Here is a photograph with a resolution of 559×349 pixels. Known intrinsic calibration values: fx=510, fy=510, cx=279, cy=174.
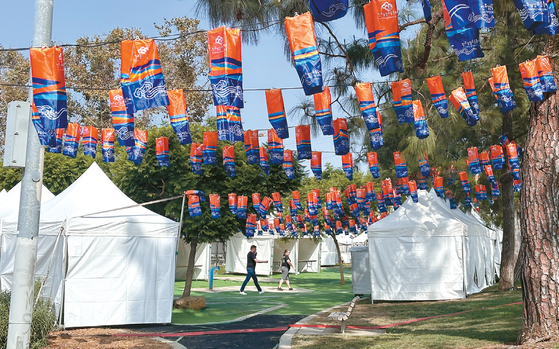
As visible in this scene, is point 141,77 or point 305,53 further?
point 141,77

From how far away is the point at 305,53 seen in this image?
659cm

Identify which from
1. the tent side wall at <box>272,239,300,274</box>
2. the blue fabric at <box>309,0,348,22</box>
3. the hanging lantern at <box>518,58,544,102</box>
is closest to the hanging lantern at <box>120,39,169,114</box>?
the blue fabric at <box>309,0,348,22</box>

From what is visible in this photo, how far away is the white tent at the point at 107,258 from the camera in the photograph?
10.0 meters

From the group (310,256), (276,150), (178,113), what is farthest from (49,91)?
(310,256)

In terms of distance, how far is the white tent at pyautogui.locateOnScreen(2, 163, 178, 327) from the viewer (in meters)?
10.0

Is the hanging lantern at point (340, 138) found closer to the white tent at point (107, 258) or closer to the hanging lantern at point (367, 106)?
the hanging lantern at point (367, 106)

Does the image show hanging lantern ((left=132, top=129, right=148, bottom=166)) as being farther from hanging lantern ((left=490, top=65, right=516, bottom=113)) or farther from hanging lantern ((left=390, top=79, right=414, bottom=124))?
hanging lantern ((left=490, top=65, right=516, bottom=113))

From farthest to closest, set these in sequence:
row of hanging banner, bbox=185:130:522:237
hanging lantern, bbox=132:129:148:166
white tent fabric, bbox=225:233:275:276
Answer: white tent fabric, bbox=225:233:275:276 → row of hanging banner, bbox=185:130:522:237 → hanging lantern, bbox=132:129:148:166

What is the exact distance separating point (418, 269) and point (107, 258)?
28.2 feet

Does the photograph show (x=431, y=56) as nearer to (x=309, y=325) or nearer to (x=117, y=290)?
(x=309, y=325)

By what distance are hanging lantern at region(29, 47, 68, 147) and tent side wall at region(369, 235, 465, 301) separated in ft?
33.6

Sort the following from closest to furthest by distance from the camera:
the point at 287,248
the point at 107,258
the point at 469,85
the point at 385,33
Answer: the point at 385,33 < the point at 469,85 < the point at 107,258 < the point at 287,248

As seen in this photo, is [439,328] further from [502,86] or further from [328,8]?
[328,8]

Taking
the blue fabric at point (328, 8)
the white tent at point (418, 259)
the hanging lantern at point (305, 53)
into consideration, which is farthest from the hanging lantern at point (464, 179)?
the blue fabric at point (328, 8)
